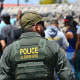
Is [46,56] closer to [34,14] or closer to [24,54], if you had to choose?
[24,54]

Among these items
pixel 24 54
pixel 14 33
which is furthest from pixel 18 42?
pixel 14 33

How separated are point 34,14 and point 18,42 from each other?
342 millimetres

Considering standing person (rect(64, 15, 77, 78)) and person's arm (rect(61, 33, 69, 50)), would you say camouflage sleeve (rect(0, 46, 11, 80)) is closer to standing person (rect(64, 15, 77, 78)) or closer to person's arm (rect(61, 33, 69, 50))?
person's arm (rect(61, 33, 69, 50))

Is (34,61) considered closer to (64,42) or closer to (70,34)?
(64,42)

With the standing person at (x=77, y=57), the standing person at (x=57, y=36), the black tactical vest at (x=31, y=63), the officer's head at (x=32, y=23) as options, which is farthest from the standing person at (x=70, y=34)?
the black tactical vest at (x=31, y=63)

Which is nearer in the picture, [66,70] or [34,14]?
[66,70]

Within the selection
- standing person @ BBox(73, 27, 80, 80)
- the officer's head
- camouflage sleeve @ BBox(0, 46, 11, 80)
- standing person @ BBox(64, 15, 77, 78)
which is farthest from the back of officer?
standing person @ BBox(64, 15, 77, 78)

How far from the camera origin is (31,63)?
2330 millimetres

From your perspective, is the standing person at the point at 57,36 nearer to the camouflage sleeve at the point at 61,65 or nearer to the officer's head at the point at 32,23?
the officer's head at the point at 32,23

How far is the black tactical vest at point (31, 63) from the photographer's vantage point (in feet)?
7.62

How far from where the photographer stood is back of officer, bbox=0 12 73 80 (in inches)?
91.3

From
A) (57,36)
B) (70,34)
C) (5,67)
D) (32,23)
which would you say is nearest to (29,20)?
(32,23)

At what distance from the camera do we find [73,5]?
13336 mm

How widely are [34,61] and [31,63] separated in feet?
0.12
